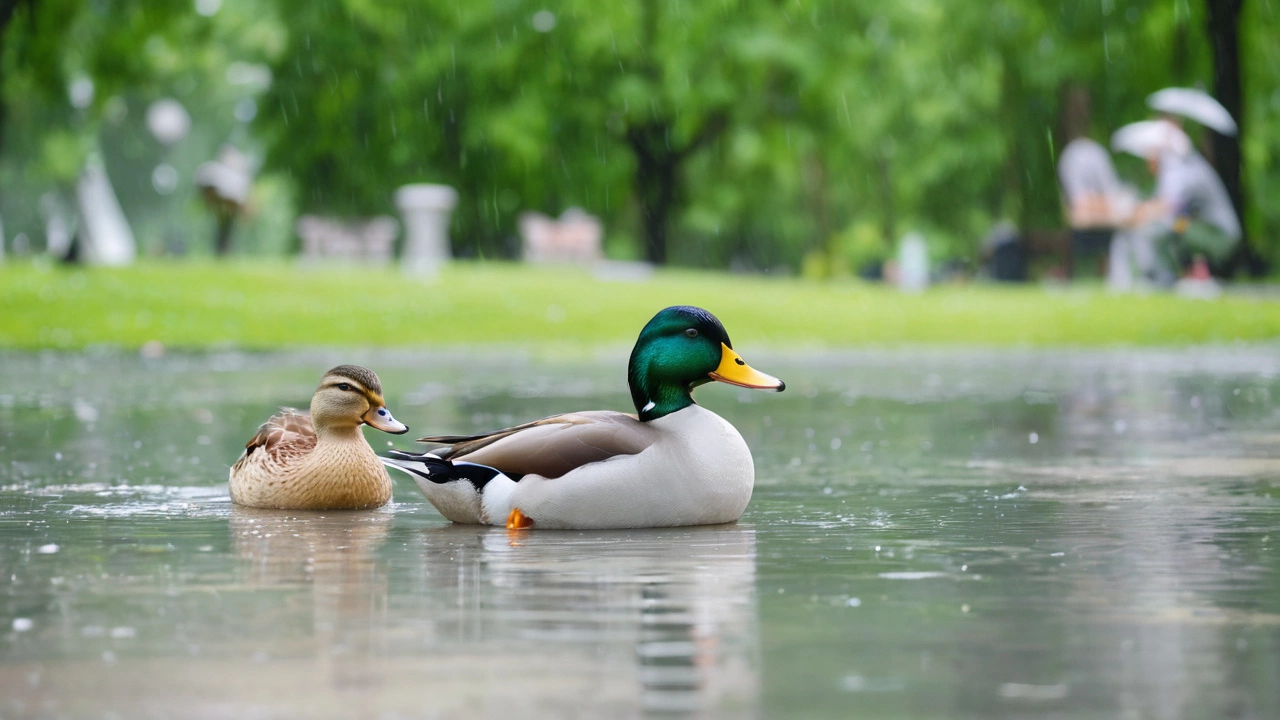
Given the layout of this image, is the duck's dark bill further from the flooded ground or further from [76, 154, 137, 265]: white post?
[76, 154, 137, 265]: white post

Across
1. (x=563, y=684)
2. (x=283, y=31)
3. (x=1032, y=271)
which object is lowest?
(x=563, y=684)

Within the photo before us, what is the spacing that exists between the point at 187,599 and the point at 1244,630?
3.26 metres

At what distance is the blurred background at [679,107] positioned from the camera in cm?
4291

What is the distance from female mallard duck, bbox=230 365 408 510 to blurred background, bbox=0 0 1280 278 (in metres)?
27.7

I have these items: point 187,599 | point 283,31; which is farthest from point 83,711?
point 283,31

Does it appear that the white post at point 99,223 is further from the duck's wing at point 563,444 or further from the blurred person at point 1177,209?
the duck's wing at point 563,444

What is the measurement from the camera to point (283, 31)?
156 ft

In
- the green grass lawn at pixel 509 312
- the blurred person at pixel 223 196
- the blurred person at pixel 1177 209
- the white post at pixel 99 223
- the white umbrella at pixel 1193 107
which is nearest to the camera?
the green grass lawn at pixel 509 312

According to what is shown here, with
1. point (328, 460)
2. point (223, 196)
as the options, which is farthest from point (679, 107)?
point (328, 460)

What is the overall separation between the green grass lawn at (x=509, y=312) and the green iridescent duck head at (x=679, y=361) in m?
18.5

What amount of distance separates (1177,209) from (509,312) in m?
9.62

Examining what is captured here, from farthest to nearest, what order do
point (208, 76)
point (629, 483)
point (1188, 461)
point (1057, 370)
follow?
point (208, 76) < point (1057, 370) < point (1188, 461) < point (629, 483)

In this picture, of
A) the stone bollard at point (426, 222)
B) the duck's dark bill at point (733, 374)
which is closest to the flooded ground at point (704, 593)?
the duck's dark bill at point (733, 374)

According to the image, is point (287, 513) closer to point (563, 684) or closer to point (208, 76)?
point (563, 684)
